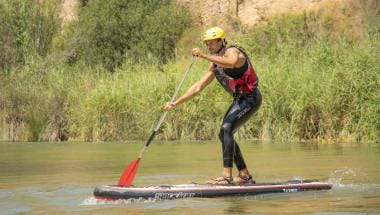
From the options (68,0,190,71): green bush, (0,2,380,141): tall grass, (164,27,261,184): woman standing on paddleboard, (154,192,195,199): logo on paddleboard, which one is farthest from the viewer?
(68,0,190,71): green bush

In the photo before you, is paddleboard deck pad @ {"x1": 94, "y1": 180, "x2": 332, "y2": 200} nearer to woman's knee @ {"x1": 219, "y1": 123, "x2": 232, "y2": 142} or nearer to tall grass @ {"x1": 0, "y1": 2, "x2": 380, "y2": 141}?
woman's knee @ {"x1": 219, "y1": 123, "x2": 232, "y2": 142}

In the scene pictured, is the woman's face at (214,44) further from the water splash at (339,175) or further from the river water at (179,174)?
the water splash at (339,175)

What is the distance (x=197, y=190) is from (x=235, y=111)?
1.37 meters

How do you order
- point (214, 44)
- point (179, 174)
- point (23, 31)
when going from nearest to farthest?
point (214, 44)
point (179, 174)
point (23, 31)

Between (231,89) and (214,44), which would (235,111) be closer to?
(231,89)

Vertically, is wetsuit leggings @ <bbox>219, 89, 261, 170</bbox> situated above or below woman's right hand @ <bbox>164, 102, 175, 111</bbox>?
below

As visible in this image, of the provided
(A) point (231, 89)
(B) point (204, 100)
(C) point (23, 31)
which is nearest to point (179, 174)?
(A) point (231, 89)

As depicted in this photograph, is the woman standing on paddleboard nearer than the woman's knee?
Yes

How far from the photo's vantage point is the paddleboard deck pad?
37.6ft

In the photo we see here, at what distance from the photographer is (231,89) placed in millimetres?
12781

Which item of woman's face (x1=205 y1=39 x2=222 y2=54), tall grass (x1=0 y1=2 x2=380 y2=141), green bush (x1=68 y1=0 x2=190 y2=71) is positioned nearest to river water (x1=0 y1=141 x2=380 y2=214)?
tall grass (x1=0 y1=2 x2=380 y2=141)

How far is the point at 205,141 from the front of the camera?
2448 cm

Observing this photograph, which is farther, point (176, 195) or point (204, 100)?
point (204, 100)

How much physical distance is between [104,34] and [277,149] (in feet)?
65.7
